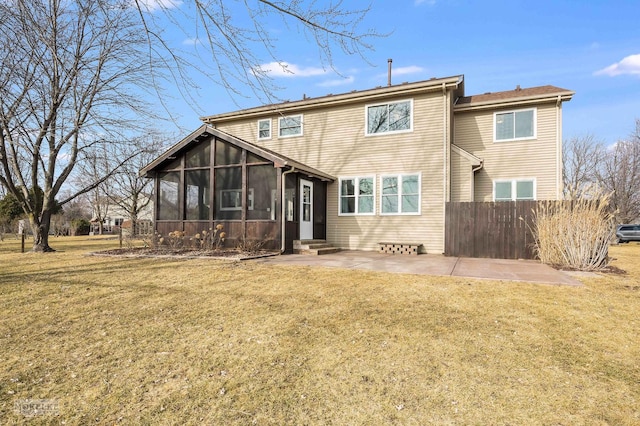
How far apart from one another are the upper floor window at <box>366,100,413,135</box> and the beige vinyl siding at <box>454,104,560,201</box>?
2.86 m

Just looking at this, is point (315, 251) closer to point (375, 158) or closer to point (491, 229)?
point (375, 158)

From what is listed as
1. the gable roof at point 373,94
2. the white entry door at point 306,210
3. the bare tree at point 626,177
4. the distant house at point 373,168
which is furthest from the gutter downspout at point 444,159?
the bare tree at point 626,177

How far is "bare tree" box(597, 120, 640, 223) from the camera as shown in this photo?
30.2 metres

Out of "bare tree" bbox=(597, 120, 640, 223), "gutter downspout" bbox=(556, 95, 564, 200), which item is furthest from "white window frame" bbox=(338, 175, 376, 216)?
"bare tree" bbox=(597, 120, 640, 223)

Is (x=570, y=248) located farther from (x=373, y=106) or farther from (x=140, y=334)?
(x=140, y=334)

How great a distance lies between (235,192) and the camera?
11672mm

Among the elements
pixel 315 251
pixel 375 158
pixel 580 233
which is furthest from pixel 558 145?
pixel 315 251

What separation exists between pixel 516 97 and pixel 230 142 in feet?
36.5

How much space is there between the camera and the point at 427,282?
5996mm

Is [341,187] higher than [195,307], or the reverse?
[341,187]

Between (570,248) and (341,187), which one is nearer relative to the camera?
(570,248)

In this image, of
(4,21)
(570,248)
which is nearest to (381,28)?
(4,21)

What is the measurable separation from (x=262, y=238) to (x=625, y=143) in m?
37.9

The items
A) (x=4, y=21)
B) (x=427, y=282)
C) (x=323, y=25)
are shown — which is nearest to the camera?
(x=323, y=25)
